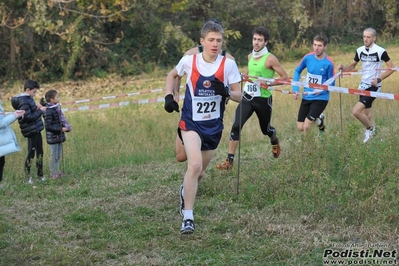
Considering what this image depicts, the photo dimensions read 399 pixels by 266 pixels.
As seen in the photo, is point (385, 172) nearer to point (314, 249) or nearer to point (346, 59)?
point (314, 249)

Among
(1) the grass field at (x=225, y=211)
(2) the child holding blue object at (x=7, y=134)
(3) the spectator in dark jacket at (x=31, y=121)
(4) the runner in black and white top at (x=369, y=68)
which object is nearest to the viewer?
(1) the grass field at (x=225, y=211)

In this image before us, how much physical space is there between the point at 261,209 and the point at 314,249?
1442 millimetres

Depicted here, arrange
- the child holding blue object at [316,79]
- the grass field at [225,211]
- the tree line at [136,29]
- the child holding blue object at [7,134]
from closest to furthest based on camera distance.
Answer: the grass field at [225,211] < the child holding blue object at [7,134] < the child holding blue object at [316,79] < the tree line at [136,29]

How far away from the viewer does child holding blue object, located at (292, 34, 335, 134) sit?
33.8 ft

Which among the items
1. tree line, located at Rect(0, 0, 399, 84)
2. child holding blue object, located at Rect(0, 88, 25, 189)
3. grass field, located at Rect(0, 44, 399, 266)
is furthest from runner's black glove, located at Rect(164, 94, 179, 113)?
tree line, located at Rect(0, 0, 399, 84)

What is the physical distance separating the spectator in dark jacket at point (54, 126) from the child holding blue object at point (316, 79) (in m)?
3.42

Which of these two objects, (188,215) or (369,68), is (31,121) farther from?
(369,68)

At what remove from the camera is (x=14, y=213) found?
7641mm

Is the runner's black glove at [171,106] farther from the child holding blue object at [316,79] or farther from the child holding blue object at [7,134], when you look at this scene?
the child holding blue object at [316,79]

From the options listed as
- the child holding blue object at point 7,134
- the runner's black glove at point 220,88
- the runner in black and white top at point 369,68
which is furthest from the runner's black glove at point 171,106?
the runner in black and white top at point 369,68

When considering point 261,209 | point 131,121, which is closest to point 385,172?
point 261,209

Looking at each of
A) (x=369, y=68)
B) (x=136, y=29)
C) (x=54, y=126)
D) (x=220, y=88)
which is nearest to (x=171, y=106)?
(x=220, y=88)

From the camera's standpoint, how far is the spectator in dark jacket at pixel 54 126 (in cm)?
1016

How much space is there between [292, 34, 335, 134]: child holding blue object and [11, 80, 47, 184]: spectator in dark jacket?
12.1ft
